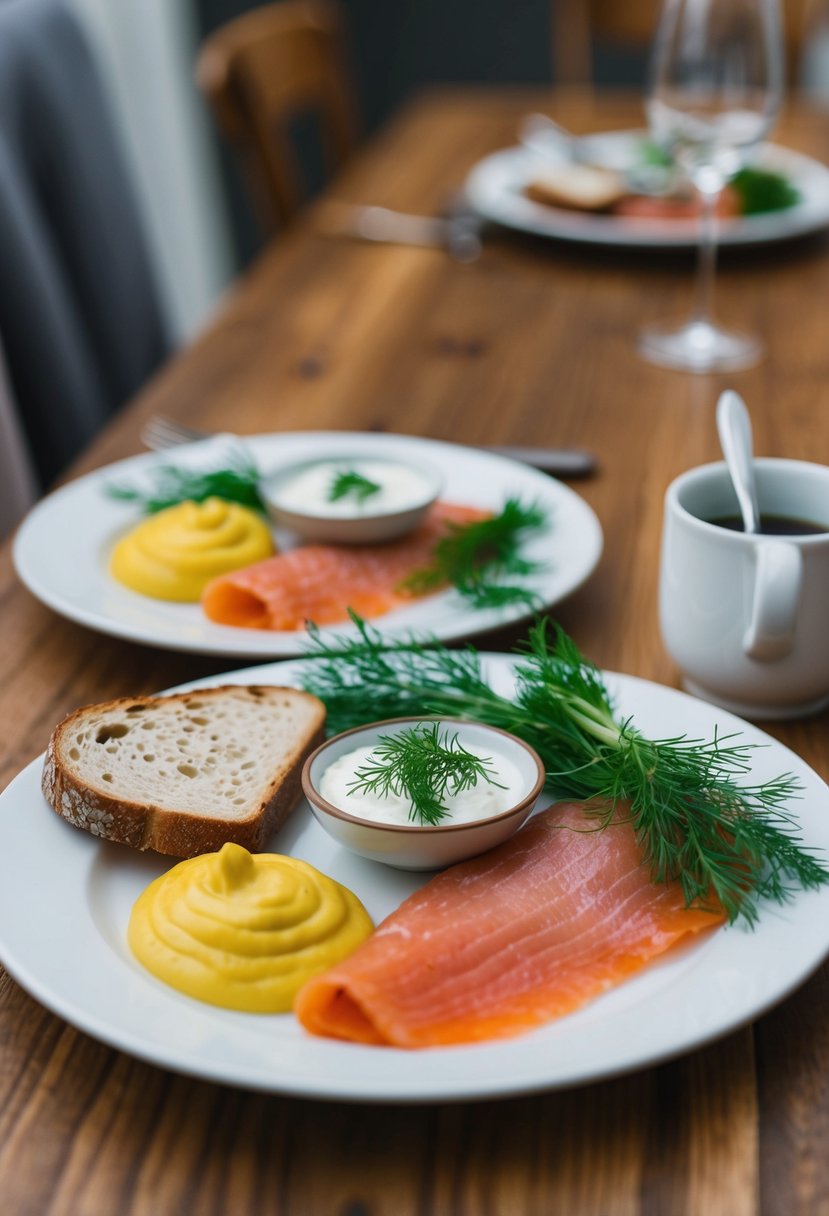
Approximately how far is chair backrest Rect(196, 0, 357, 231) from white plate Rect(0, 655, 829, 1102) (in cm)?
185

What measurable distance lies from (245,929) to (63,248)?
5.41ft

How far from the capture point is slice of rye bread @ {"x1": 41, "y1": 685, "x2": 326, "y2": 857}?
757mm

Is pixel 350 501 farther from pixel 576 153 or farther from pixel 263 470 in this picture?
pixel 576 153

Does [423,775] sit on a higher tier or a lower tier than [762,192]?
higher

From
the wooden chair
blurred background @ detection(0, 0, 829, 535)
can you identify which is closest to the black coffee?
blurred background @ detection(0, 0, 829, 535)

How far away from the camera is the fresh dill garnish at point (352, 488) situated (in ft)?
3.71

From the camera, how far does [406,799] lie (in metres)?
0.73

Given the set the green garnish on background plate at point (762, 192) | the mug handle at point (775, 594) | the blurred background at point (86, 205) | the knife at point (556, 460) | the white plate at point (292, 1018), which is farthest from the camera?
the green garnish on background plate at point (762, 192)

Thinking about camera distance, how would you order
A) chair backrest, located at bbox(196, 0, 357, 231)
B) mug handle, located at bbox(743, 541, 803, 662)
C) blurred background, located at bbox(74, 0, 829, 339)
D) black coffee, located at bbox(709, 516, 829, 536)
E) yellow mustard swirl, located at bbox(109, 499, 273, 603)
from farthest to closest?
blurred background, located at bbox(74, 0, 829, 339) → chair backrest, located at bbox(196, 0, 357, 231) → yellow mustard swirl, located at bbox(109, 499, 273, 603) → black coffee, located at bbox(709, 516, 829, 536) → mug handle, located at bbox(743, 541, 803, 662)

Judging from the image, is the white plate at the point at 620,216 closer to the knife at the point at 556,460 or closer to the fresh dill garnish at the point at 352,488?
the knife at the point at 556,460

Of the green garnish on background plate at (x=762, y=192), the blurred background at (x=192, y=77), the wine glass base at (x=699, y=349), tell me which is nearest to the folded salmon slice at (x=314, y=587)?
the wine glass base at (x=699, y=349)

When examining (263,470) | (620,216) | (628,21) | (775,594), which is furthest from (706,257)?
(628,21)

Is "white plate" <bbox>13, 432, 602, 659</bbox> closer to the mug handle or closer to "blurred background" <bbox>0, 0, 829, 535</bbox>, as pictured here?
the mug handle

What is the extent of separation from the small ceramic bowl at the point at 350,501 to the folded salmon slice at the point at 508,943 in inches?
16.2
